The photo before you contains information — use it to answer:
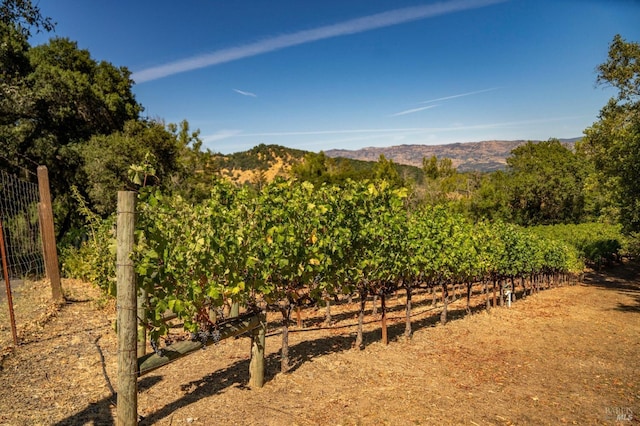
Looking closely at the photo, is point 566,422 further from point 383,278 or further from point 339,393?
point 383,278

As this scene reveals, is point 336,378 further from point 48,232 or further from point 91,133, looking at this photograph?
point 91,133

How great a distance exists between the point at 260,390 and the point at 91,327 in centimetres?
561

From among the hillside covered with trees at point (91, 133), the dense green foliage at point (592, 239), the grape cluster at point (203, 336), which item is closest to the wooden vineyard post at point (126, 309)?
the grape cluster at point (203, 336)

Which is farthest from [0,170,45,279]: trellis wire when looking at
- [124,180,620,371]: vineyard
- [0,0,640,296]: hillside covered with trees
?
A: [124,180,620,371]: vineyard

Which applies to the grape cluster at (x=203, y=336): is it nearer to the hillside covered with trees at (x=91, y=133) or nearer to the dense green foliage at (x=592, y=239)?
the hillside covered with trees at (x=91, y=133)

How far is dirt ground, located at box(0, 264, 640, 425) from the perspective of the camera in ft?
18.7

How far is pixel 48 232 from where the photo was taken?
36.9 feet

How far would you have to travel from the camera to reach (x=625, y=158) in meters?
18.2


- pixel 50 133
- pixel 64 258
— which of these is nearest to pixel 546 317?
pixel 64 258

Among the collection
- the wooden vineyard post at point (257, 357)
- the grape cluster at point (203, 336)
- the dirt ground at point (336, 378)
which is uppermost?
the grape cluster at point (203, 336)

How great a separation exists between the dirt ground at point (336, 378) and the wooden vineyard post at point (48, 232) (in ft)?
1.89

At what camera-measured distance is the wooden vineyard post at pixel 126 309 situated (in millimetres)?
4434

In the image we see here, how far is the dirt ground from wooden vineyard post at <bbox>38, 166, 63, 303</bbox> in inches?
22.7

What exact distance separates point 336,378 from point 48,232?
375 inches
